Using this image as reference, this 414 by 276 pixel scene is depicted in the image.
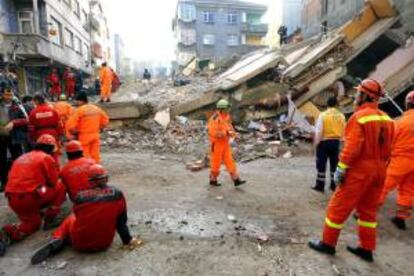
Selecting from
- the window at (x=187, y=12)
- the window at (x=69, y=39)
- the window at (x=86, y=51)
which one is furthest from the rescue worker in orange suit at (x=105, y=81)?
the window at (x=187, y=12)

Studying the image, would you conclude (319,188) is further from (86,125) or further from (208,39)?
(208,39)

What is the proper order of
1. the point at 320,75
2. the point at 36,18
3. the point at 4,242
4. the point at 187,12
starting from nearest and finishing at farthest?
the point at 4,242 → the point at 320,75 → the point at 36,18 → the point at 187,12

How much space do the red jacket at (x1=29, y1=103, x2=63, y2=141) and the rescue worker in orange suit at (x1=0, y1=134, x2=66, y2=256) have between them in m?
1.42

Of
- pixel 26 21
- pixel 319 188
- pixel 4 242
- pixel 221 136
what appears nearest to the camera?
pixel 4 242

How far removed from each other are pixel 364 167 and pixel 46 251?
129 inches

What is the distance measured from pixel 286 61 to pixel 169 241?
9.78 meters

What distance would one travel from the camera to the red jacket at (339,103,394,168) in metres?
3.70

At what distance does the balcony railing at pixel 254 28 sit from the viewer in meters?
45.2

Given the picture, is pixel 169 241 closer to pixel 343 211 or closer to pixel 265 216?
pixel 265 216

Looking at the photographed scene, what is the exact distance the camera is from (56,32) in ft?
73.7

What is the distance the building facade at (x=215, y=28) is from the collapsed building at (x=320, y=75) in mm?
31798

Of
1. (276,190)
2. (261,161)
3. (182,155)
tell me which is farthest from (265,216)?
(182,155)

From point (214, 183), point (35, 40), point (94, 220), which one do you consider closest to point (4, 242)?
point (94, 220)

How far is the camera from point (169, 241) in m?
4.34
